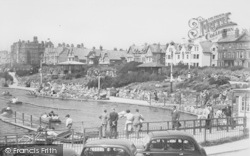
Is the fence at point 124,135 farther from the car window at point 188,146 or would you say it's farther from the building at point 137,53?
the building at point 137,53

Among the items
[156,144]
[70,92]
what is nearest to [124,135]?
[156,144]

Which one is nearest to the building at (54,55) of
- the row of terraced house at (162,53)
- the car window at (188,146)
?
the row of terraced house at (162,53)

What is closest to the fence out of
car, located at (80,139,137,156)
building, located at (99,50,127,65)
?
car, located at (80,139,137,156)

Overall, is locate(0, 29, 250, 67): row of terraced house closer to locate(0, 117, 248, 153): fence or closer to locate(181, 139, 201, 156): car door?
locate(0, 117, 248, 153): fence

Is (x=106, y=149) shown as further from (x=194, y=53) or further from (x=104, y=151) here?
(x=194, y=53)

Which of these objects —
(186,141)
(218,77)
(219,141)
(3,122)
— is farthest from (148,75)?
(186,141)
